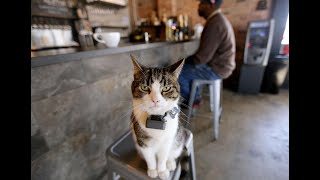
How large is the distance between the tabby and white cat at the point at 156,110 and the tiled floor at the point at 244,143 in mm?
798

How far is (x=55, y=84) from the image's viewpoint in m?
0.78

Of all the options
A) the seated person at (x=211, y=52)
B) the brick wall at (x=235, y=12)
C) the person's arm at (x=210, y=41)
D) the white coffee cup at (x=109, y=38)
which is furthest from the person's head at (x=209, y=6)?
the brick wall at (x=235, y=12)

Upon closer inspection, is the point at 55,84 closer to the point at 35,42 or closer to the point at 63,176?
the point at 63,176

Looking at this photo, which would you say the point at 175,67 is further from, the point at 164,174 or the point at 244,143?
the point at 244,143

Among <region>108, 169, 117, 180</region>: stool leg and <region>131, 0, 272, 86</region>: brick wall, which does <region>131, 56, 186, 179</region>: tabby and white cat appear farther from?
<region>131, 0, 272, 86</region>: brick wall

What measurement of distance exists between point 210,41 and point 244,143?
1.05 meters

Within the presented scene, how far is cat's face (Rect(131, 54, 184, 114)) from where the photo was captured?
59cm

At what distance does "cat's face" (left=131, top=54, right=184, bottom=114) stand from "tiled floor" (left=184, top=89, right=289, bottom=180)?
0.98 m

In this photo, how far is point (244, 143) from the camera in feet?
5.45

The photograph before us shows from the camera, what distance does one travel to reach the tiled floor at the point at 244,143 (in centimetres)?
135

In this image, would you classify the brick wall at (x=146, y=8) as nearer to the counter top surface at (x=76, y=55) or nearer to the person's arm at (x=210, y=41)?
the person's arm at (x=210, y=41)

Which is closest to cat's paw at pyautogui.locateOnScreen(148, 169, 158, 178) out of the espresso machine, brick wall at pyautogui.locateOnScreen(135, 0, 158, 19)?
the espresso machine
